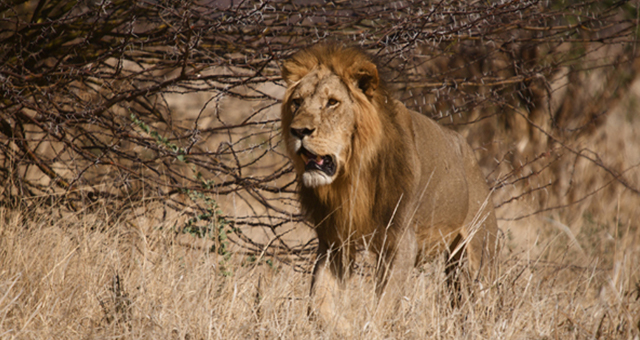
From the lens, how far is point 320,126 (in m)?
3.07

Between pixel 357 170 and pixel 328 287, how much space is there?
0.60 metres

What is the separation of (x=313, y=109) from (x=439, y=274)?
45.7 inches

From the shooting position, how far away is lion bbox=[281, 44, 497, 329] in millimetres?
3143

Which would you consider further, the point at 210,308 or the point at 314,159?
the point at 314,159

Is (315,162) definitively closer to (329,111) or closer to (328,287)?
(329,111)

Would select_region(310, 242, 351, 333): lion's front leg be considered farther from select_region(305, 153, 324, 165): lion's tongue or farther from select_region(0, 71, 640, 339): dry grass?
select_region(305, 153, 324, 165): lion's tongue

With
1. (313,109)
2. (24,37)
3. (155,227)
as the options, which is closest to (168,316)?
(313,109)

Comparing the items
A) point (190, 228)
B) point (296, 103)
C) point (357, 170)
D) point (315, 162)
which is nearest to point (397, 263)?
point (357, 170)

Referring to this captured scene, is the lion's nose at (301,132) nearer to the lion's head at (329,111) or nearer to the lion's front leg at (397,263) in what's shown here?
the lion's head at (329,111)

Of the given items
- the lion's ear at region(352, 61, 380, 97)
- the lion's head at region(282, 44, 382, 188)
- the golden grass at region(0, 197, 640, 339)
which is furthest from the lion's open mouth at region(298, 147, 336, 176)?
the golden grass at region(0, 197, 640, 339)

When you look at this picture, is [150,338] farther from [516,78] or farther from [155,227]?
[516,78]

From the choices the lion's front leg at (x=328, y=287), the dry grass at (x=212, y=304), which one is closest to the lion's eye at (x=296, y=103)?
the lion's front leg at (x=328, y=287)

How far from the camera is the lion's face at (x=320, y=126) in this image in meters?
3.03

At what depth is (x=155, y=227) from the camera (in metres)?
4.19
